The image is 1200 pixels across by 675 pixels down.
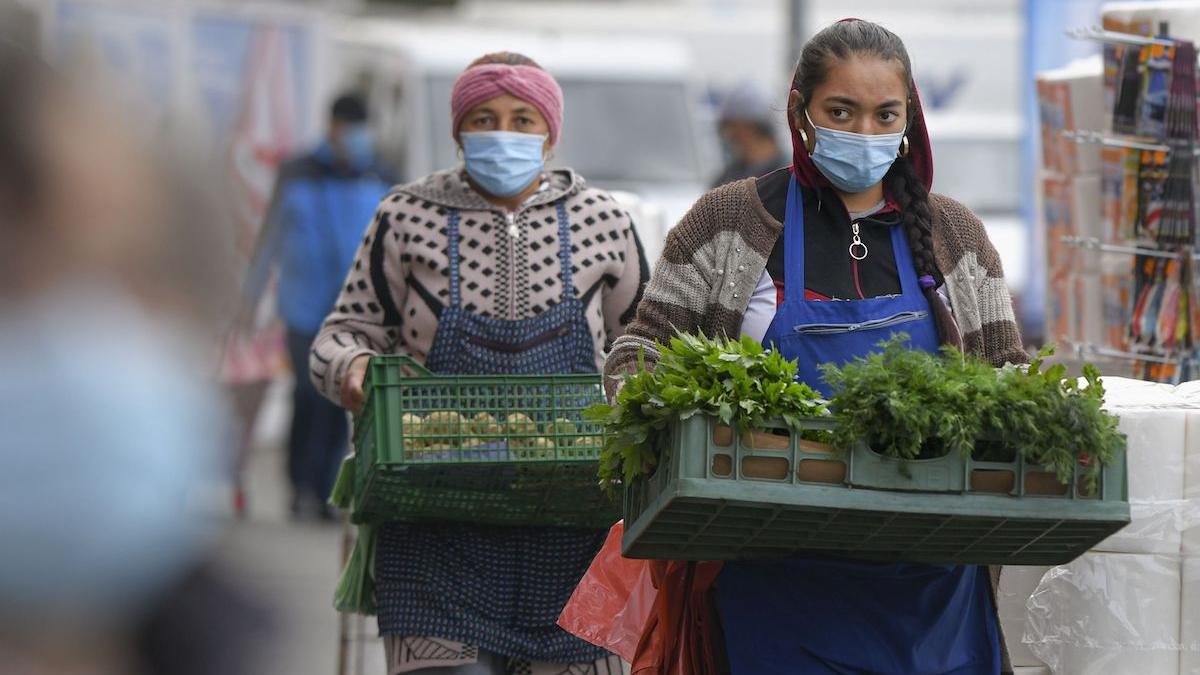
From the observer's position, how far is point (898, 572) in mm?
3682

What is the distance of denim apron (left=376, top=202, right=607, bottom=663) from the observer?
4.77 meters

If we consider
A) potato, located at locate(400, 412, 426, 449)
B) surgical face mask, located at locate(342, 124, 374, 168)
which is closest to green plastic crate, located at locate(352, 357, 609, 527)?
potato, located at locate(400, 412, 426, 449)

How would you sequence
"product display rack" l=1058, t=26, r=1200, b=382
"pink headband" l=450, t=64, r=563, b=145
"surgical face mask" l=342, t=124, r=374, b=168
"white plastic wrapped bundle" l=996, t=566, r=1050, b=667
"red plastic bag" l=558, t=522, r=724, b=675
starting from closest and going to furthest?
"red plastic bag" l=558, t=522, r=724, b=675, "white plastic wrapped bundle" l=996, t=566, r=1050, b=667, "pink headband" l=450, t=64, r=563, b=145, "product display rack" l=1058, t=26, r=1200, b=382, "surgical face mask" l=342, t=124, r=374, b=168

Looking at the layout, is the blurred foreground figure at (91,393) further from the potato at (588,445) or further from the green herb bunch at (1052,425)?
the potato at (588,445)

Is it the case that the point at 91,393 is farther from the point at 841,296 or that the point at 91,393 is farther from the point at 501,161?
the point at 501,161

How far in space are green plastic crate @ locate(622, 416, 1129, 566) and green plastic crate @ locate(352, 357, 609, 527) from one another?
0.94 m

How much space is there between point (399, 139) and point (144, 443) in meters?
14.7

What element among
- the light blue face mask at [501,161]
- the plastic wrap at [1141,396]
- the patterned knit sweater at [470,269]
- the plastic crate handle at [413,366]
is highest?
the light blue face mask at [501,161]

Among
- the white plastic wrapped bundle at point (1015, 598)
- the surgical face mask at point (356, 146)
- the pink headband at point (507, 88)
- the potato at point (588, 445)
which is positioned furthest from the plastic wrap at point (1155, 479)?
the surgical face mask at point (356, 146)

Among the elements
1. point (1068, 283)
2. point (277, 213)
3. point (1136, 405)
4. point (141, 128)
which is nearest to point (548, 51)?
point (277, 213)

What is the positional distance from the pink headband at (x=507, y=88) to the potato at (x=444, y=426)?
1.05 meters

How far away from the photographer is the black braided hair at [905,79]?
375 cm

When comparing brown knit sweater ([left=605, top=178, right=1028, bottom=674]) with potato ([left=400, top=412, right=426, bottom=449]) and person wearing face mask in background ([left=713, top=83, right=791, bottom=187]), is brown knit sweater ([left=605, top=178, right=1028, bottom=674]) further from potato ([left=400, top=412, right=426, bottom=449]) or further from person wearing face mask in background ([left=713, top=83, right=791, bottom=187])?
person wearing face mask in background ([left=713, top=83, right=791, bottom=187])

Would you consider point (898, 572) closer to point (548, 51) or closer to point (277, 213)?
point (277, 213)
